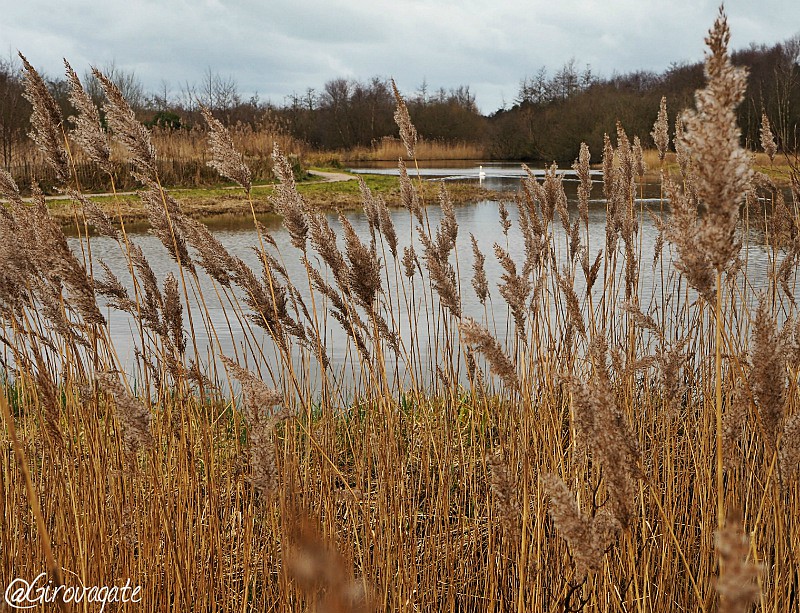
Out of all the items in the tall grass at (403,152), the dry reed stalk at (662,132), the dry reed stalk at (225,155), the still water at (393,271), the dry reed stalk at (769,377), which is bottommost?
the still water at (393,271)

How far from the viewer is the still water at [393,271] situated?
4389mm

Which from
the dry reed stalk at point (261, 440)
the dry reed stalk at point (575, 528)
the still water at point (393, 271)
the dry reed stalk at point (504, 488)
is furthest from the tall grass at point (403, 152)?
the dry reed stalk at point (575, 528)

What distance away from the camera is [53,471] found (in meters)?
2.12

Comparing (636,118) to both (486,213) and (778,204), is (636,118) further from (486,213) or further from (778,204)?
(778,204)

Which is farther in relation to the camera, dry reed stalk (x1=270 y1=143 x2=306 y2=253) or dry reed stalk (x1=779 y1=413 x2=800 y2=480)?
dry reed stalk (x1=270 y1=143 x2=306 y2=253)

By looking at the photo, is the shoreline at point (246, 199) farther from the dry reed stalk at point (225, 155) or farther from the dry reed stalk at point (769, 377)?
the dry reed stalk at point (769, 377)

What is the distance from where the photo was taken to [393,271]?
7711 millimetres

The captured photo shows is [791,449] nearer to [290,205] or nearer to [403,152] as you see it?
[290,205]

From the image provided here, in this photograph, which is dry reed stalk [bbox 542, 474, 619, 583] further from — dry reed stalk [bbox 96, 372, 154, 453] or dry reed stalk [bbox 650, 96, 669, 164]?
dry reed stalk [bbox 650, 96, 669, 164]

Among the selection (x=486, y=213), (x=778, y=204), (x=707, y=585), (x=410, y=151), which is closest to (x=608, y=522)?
(x=707, y=585)

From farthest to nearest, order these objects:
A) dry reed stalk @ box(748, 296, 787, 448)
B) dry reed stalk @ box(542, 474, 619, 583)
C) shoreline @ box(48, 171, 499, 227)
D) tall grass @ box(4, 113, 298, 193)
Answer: tall grass @ box(4, 113, 298, 193) < shoreline @ box(48, 171, 499, 227) < dry reed stalk @ box(748, 296, 787, 448) < dry reed stalk @ box(542, 474, 619, 583)

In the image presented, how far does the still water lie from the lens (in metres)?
4.39

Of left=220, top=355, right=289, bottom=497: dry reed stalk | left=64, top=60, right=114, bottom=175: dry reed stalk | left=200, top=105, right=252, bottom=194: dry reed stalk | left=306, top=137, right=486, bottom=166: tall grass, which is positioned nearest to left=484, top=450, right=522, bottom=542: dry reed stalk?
left=220, top=355, right=289, bottom=497: dry reed stalk

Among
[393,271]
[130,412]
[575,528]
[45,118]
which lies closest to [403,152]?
[393,271]
